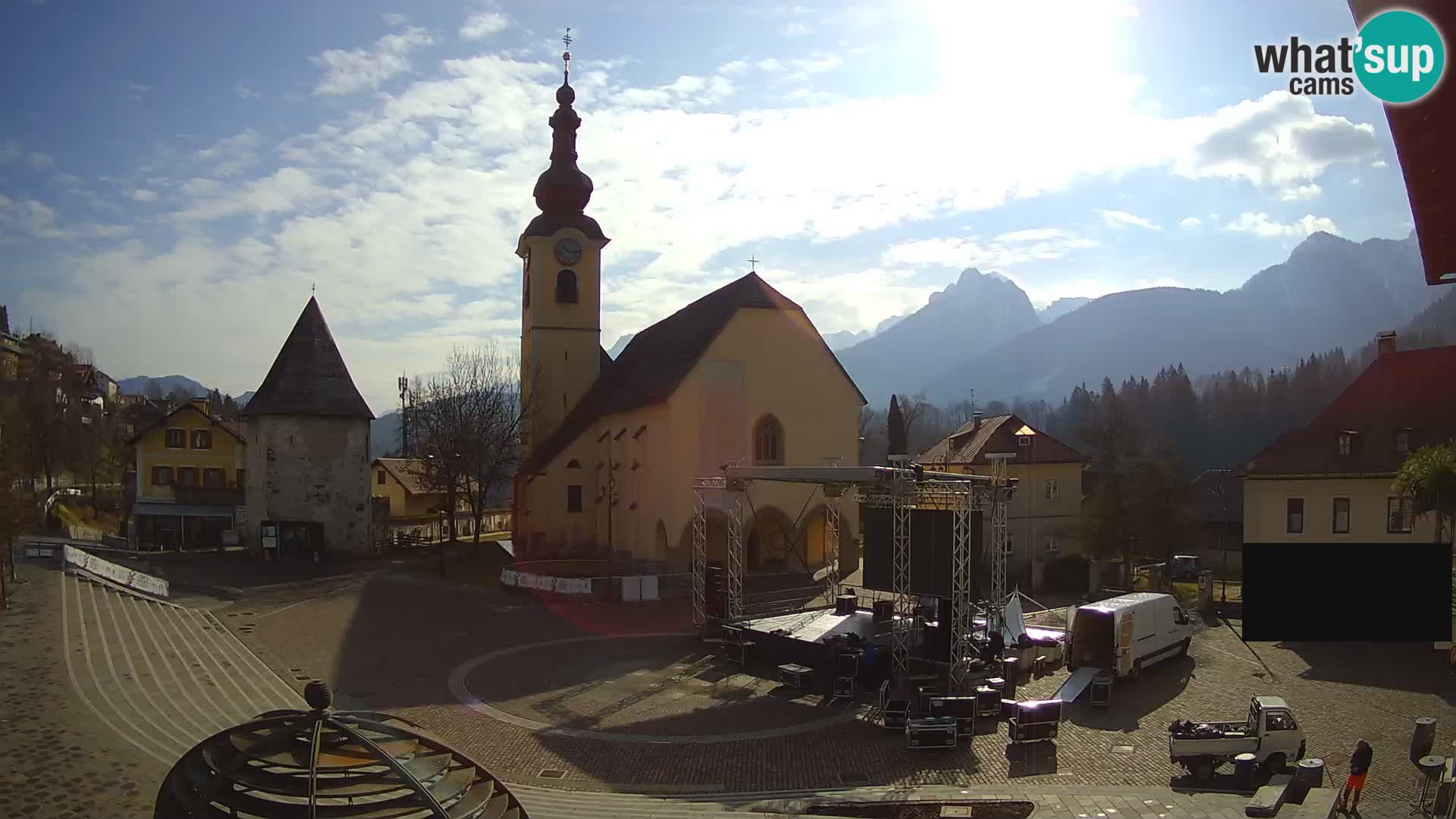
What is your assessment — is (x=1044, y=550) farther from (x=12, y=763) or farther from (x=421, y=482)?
(x=12, y=763)

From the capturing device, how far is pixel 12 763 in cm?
1370

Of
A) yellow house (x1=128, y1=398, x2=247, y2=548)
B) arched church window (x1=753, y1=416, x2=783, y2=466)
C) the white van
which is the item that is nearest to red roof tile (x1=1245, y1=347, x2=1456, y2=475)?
the white van

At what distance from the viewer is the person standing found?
43.6ft

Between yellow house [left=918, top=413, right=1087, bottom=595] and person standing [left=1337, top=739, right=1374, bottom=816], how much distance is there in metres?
25.4

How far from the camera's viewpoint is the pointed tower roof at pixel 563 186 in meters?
46.7

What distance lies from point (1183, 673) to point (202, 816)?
20586mm

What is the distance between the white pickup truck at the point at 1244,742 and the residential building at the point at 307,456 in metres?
35.9

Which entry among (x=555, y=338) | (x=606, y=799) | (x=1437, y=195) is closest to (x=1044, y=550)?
(x=555, y=338)

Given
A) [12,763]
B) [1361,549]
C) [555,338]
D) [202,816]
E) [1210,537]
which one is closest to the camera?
[202,816]

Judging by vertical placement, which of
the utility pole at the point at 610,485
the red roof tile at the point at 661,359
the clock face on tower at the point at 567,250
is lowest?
the utility pole at the point at 610,485

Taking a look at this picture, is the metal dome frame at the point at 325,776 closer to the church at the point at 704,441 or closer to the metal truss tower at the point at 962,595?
the metal truss tower at the point at 962,595

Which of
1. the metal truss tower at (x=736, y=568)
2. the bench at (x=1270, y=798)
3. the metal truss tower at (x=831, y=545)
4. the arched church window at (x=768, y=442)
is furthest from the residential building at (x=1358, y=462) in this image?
the arched church window at (x=768, y=442)

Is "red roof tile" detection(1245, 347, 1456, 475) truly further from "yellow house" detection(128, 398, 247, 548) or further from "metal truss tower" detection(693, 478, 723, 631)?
"yellow house" detection(128, 398, 247, 548)

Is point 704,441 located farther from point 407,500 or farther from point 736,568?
point 407,500
